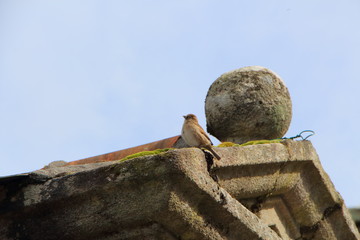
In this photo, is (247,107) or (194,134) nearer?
(194,134)

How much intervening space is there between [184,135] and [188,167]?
1490 mm

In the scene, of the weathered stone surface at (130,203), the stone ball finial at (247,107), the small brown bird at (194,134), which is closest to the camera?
the weathered stone surface at (130,203)

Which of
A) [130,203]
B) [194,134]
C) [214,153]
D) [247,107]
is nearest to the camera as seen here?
[130,203]

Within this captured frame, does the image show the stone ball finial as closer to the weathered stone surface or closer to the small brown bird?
the small brown bird

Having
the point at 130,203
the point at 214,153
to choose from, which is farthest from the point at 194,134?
the point at 130,203

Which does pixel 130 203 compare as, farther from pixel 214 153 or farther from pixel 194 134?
pixel 194 134

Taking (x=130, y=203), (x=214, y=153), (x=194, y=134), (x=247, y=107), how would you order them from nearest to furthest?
(x=130, y=203) < (x=214, y=153) < (x=194, y=134) < (x=247, y=107)

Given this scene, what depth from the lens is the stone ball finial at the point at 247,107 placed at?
19.7 ft

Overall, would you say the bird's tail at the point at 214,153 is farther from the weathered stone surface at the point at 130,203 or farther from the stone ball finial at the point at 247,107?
the stone ball finial at the point at 247,107

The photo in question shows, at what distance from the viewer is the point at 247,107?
19.7 ft

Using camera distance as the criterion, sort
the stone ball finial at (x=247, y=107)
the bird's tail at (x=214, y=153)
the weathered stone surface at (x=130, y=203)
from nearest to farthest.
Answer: the weathered stone surface at (x=130, y=203) → the bird's tail at (x=214, y=153) → the stone ball finial at (x=247, y=107)

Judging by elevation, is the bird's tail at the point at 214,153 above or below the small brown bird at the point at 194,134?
below

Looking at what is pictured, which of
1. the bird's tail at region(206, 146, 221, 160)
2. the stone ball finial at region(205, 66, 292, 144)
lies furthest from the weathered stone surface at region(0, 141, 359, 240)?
the stone ball finial at region(205, 66, 292, 144)

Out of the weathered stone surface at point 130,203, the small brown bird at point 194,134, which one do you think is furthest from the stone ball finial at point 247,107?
the weathered stone surface at point 130,203
